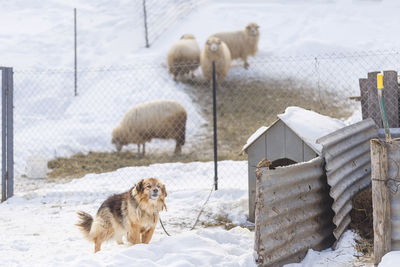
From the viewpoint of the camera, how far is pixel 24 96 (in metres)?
15.1

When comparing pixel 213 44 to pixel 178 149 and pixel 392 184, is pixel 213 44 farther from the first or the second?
pixel 392 184

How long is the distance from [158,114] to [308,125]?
20.7ft

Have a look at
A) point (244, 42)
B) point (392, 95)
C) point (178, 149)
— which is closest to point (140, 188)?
point (392, 95)

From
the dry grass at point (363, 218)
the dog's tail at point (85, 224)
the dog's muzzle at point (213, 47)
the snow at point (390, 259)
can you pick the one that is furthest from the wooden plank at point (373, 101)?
the dog's muzzle at point (213, 47)

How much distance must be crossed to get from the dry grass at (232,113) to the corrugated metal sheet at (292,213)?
4229 millimetres

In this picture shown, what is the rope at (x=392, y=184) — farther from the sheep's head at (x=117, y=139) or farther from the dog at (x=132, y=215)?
the sheep's head at (x=117, y=139)

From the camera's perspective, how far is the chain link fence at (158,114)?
9117mm

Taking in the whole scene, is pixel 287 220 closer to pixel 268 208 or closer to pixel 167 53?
pixel 268 208

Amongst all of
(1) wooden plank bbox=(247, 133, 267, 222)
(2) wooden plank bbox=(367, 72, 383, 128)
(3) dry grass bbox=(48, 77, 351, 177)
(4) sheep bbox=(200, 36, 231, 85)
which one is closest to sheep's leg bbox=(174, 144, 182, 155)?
(3) dry grass bbox=(48, 77, 351, 177)

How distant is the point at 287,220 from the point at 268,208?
1.05ft

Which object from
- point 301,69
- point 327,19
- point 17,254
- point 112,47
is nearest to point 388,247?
point 17,254

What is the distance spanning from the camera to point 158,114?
11352 mm

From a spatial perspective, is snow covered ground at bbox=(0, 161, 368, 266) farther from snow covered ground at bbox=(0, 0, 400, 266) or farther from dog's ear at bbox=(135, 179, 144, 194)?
dog's ear at bbox=(135, 179, 144, 194)

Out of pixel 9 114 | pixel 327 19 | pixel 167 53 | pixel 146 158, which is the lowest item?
pixel 146 158
